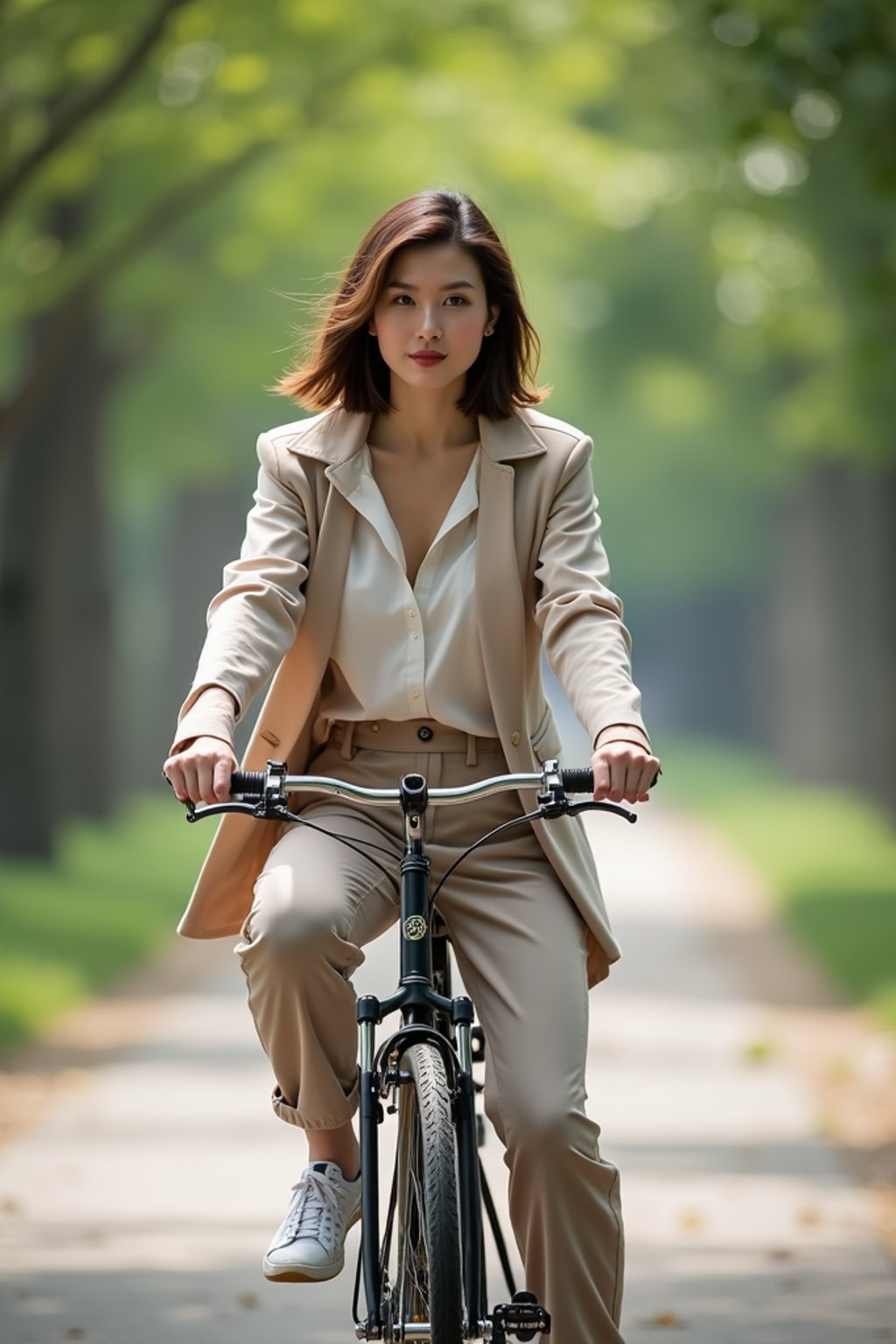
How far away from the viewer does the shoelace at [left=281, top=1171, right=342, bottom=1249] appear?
4.43 m

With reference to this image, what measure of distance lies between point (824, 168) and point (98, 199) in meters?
5.42

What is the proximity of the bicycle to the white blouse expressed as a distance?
11.0 inches

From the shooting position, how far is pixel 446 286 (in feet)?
15.2

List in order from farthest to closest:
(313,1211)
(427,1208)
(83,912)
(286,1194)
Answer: (83,912)
(286,1194)
(313,1211)
(427,1208)

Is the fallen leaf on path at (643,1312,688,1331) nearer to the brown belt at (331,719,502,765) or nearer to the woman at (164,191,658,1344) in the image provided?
the woman at (164,191,658,1344)

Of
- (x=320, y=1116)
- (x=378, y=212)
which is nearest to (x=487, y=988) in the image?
(x=320, y=1116)

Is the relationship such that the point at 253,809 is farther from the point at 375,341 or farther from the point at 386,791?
the point at 375,341

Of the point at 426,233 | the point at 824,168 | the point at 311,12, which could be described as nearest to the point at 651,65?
the point at 824,168

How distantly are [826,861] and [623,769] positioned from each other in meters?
18.2

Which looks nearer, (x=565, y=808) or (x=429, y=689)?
(x=565, y=808)

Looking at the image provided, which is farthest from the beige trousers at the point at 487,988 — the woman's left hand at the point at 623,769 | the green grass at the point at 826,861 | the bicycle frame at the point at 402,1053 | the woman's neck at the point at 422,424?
the green grass at the point at 826,861

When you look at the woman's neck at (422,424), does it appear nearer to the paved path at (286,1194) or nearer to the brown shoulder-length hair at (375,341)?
the brown shoulder-length hair at (375,341)

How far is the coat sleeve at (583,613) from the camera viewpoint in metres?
4.40

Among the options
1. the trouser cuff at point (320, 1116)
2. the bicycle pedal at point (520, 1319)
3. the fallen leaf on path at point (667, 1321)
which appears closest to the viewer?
the bicycle pedal at point (520, 1319)
